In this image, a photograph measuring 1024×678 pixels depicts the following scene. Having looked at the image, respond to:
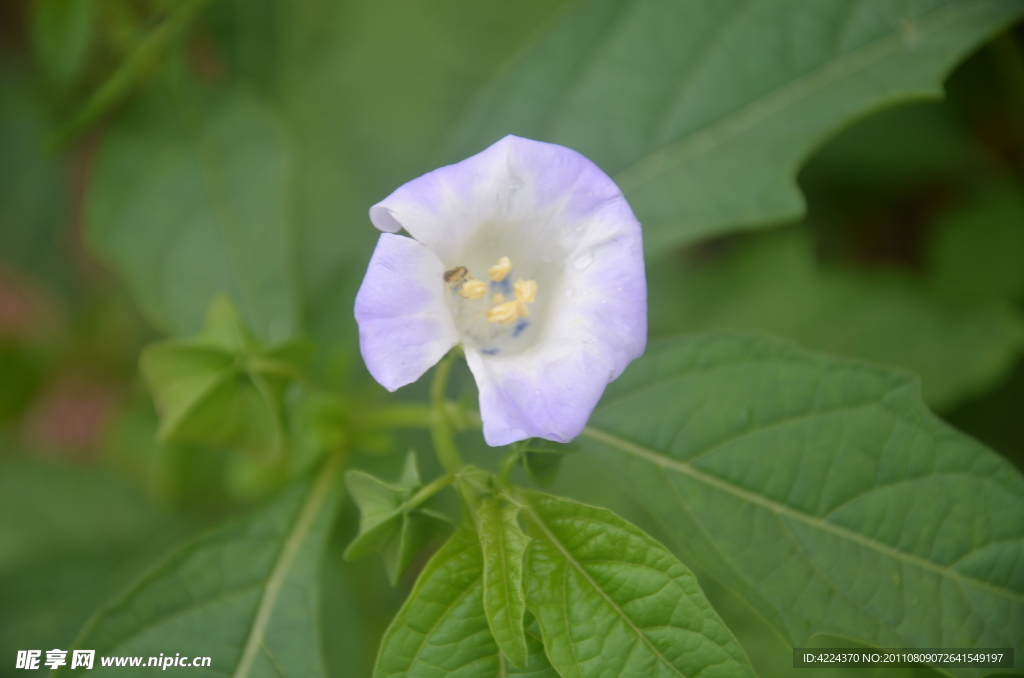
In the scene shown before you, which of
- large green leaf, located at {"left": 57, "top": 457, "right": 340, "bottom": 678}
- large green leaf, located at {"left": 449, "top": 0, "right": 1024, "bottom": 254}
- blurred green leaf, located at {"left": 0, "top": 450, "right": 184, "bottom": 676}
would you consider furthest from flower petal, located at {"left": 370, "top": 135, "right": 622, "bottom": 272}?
blurred green leaf, located at {"left": 0, "top": 450, "right": 184, "bottom": 676}

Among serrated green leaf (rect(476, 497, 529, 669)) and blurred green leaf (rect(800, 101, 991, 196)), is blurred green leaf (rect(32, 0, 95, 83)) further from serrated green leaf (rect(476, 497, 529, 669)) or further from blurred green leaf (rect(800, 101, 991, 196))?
blurred green leaf (rect(800, 101, 991, 196))

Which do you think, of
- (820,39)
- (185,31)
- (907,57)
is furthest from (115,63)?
(907,57)

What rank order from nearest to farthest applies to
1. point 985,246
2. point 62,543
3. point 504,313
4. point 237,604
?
point 504,313
point 237,604
point 62,543
point 985,246

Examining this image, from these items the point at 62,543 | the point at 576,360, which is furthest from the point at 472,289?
the point at 62,543

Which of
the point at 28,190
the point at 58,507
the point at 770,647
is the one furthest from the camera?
the point at 28,190

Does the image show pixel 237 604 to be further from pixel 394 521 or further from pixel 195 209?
pixel 195 209

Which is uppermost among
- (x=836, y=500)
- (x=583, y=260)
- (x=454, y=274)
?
(x=454, y=274)

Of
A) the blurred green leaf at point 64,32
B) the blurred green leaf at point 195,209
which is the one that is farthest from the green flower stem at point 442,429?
the blurred green leaf at point 64,32
